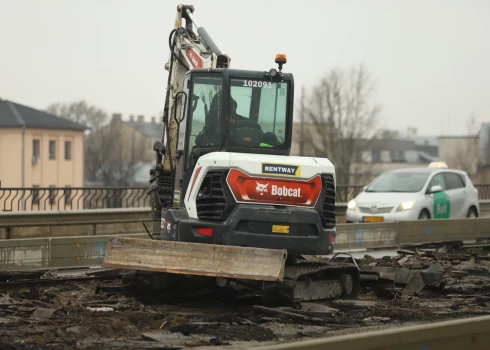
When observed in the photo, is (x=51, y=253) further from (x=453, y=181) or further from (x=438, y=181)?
(x=453, y=181)

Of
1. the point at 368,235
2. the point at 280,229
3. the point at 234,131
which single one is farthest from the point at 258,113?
the point at 368,235

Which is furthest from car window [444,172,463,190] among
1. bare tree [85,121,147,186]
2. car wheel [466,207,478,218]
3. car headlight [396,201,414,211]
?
bare tree [85,121,147,186]

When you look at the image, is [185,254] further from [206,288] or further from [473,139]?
[473,139]

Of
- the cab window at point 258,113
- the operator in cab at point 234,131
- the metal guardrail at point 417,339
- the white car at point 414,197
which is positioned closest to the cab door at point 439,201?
the white car at point 414,197

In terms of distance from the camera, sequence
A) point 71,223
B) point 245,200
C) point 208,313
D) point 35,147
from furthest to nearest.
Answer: point 35,147 → point 71,223 → point 245,200 → point 208,313

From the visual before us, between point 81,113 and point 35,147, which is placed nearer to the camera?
point 35,147

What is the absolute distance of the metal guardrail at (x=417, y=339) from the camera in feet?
23.7

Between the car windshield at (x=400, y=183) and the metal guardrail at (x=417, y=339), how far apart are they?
15514mm

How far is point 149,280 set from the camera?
476 inches

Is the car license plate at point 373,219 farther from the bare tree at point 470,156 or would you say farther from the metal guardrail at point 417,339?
the bare tree at point 470,156

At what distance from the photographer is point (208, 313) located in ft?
38.3

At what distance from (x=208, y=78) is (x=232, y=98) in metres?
0.41

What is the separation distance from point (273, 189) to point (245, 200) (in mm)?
385

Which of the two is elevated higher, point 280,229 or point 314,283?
point 280,229
